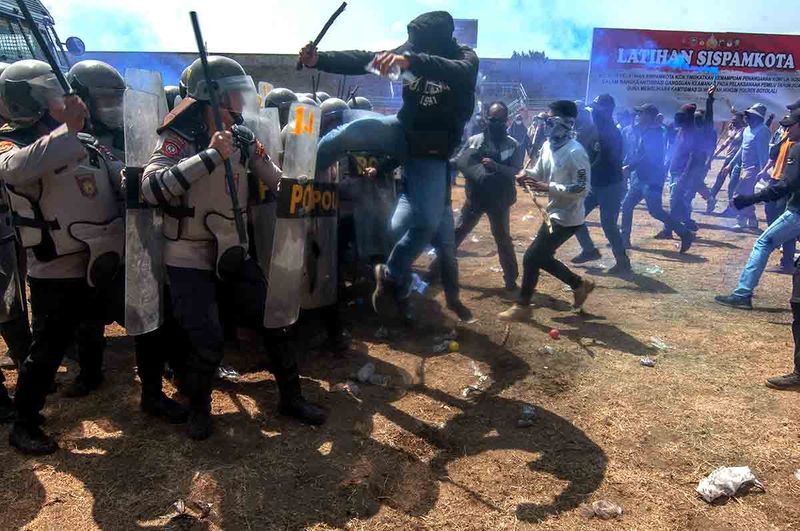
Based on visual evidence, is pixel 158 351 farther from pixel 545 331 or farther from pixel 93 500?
pixel 545 331

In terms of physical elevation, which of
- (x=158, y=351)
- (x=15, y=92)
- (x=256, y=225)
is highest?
(x=15, y=92)

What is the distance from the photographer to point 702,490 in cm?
281

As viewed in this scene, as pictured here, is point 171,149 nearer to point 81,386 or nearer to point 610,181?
point 81,386

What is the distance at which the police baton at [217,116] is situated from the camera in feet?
8.81

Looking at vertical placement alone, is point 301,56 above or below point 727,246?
above

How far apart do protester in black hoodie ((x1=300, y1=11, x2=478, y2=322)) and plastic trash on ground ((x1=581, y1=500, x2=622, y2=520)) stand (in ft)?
7.33

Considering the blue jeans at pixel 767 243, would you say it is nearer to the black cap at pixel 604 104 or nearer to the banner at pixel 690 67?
the black cap at pixel 604 104

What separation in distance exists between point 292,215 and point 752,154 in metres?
9.38

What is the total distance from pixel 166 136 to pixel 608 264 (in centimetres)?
590

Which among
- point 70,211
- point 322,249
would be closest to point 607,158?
point 322,249

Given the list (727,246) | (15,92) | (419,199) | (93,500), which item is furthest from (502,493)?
(727,246)

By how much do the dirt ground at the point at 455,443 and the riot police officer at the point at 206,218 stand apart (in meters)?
0.45

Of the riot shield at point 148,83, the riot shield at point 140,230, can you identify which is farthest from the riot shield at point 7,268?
the riot shield at point 148,83

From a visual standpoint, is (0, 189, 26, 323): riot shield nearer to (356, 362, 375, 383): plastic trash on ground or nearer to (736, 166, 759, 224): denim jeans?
(356, 362, 375, 383): plastic trash on ground
